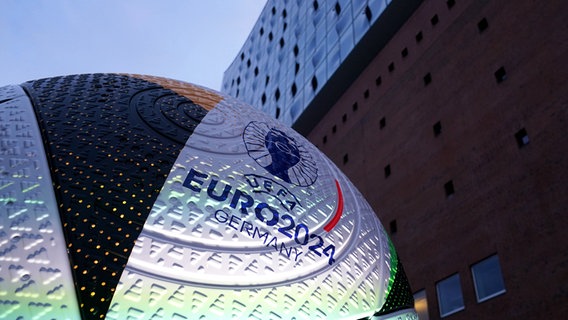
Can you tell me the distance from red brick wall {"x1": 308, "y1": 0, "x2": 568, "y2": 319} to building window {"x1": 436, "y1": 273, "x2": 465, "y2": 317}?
16cm

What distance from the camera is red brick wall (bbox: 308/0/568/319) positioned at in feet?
36.0

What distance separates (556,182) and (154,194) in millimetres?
11357

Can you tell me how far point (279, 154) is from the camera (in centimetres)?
189

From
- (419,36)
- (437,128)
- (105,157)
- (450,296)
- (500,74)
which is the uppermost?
(105,157)

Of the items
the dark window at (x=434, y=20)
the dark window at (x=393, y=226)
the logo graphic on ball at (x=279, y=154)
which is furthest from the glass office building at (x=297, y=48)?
the logo graphic on ball at (x=279, y=154)

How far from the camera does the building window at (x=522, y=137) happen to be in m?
12.2

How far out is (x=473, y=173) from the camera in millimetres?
13406

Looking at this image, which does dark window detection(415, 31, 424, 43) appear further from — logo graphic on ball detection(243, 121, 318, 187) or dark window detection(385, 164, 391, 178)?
logo graphic on ball detection(243, 121, 318, 187)

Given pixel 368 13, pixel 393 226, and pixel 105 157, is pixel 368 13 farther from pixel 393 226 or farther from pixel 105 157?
pixel 105 157

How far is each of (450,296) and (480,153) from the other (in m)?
3.83

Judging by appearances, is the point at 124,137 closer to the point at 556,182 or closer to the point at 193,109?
the point at 193,109

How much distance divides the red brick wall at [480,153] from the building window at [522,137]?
0.15m

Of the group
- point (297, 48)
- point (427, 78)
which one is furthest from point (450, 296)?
point (297, 48)

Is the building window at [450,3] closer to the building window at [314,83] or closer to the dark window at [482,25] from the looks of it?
the dark window at [482,25]
